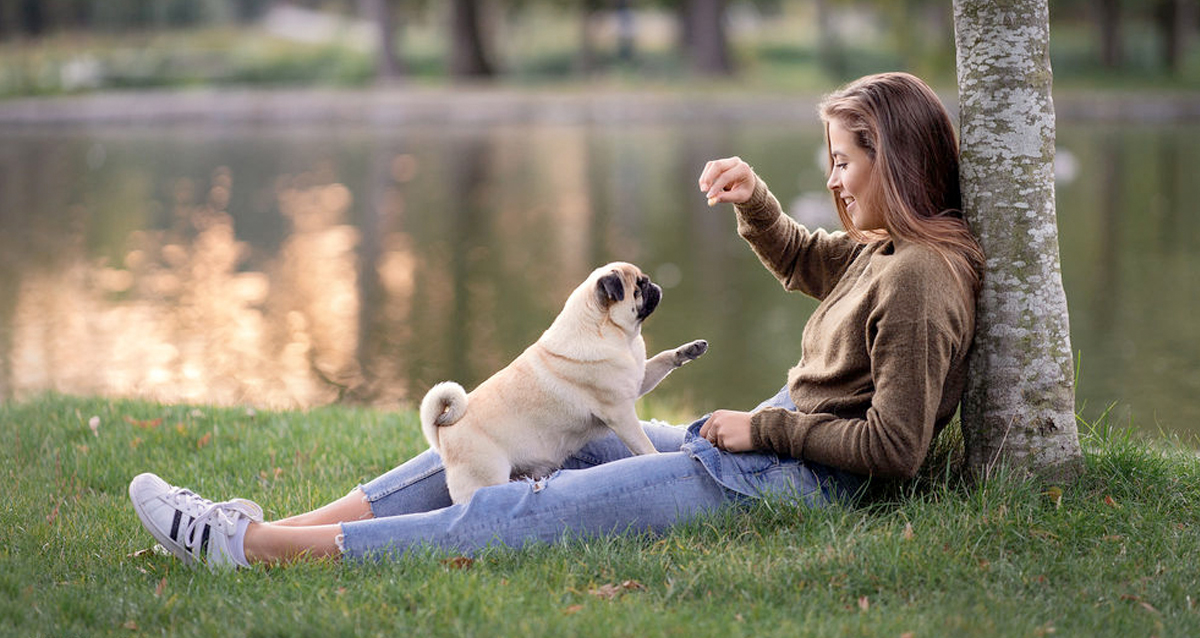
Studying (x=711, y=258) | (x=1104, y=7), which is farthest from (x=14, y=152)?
(x=1104, y=7)

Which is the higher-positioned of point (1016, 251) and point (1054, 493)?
point (1016, 251)

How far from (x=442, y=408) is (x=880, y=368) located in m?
1.38

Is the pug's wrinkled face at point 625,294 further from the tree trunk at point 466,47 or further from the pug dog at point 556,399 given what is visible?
the tree trunk at point 466,47

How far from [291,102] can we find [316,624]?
3090 centimetres

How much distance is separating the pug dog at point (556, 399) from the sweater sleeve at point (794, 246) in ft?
1.32

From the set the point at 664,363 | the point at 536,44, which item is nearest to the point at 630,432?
the point at 664,363

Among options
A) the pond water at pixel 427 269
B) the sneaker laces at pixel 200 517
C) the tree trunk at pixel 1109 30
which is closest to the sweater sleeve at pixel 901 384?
the pond water at pixel 427 269

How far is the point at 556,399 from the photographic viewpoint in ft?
13.2

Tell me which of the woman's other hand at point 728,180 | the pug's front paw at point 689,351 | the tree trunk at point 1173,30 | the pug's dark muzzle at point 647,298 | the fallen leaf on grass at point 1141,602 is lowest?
the tree trunk at point 1173,30

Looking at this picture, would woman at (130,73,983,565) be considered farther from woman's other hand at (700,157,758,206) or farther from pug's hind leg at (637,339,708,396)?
pug's hind leg at (637,339,708,396)

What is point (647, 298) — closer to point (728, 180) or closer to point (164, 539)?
point (728, 180)

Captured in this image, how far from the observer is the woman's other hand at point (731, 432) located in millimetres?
3672

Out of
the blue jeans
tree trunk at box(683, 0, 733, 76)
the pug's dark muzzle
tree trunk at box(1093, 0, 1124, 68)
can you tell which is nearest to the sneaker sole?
the blue jeans

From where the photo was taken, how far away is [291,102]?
32.4 meters
